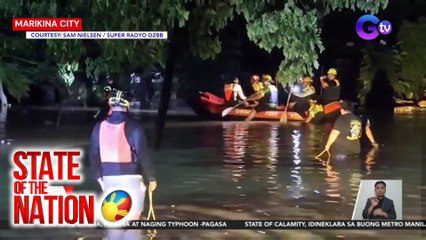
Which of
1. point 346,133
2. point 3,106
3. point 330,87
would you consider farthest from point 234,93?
point 3,106

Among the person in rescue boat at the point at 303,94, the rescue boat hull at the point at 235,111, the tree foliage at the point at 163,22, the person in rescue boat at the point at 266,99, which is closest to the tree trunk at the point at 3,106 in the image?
the tree foliage at the point at 163,22

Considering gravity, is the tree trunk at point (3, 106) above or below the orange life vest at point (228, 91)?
below

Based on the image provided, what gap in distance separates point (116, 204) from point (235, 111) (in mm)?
1159

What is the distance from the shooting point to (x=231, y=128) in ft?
14.7

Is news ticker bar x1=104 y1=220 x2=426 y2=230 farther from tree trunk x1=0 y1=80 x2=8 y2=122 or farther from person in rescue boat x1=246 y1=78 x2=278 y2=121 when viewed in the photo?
tree trunk x1=0 y1=80 x2=8 y2=122

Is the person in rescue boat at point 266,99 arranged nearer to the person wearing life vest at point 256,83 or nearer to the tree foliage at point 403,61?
the person wearing life vest at point 256,83

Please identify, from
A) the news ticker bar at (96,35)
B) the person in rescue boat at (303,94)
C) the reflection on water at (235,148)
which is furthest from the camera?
the reflection on water at (235,148)

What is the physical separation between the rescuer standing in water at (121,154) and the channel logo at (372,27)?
5.94 ft

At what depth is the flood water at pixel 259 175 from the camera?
14.5ft

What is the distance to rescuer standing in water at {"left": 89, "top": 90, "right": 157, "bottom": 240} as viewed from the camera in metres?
4.39

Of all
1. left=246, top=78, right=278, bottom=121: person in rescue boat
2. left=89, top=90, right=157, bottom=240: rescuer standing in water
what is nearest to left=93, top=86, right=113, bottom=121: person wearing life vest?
left=89, top=90, right=157, bottom=240: rescuer standing in water

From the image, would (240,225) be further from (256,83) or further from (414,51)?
(414,51)

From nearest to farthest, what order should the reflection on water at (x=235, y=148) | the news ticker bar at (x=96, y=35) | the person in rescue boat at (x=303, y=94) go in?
the news ticker bar at (x=96, y=35)
the person in rescue boat at (x=303, y=94)
the reflection on water at (x=235, y=148)

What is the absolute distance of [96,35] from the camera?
4270 millimetres
